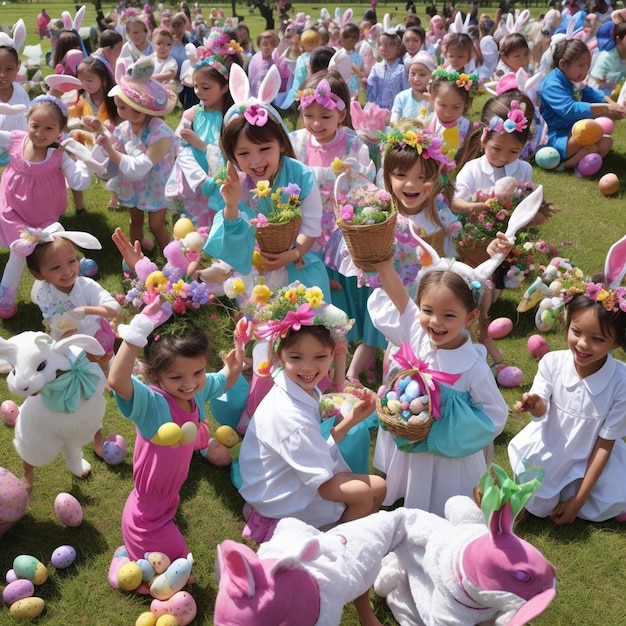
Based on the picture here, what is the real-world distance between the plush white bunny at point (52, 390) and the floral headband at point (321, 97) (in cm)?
274

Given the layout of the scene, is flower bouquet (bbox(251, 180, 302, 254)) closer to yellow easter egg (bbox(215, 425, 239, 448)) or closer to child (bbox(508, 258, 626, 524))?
yellow easter egg (bbox(215, 425, 239, 448))

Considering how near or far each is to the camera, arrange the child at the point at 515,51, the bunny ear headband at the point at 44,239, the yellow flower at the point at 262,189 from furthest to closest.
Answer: the child at the point at 515,51, the yellow flower at the point at 262,189, the bunny ear headband at the point at 44,239

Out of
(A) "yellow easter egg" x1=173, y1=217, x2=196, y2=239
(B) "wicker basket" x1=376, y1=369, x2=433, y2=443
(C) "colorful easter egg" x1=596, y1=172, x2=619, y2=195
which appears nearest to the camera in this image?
(B) "wicker basket" x1=376, y1=369, x2=433, y2=443

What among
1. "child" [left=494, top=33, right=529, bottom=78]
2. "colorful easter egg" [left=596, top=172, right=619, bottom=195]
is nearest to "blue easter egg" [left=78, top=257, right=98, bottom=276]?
"colorful easter egg" [left=596, top=172, right=619, bottom=195]

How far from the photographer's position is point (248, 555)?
258 cm

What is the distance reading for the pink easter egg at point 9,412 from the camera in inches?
191

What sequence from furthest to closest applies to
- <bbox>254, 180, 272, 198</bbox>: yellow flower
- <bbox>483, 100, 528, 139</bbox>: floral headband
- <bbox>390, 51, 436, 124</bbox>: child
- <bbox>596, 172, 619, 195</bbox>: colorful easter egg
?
<bbox>596, 172, 619, 195</bbox>: colorful easter egg
<bbox>390, 51, 436, 124</bbox>: child
<bbox>483, 100, 528, 139</bbox>: floral headband
<bbox>254, 180, 272, 198</bbox>: yellow flower

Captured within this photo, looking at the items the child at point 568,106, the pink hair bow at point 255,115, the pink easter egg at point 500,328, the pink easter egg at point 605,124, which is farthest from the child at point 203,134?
the pink easter egg at point 605,124

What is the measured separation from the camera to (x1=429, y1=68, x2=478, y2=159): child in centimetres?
659

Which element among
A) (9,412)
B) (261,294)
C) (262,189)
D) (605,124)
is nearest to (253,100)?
(262,189)

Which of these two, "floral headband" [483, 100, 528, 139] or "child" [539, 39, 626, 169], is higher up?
"floral headband" [483, 100, 528, 139]

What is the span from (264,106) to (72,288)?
1818mm

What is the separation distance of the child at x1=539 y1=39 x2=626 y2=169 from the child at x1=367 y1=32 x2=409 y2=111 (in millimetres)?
2079

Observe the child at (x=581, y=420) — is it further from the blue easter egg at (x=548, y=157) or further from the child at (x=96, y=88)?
the blue easter egg at (x=548, y=157)
